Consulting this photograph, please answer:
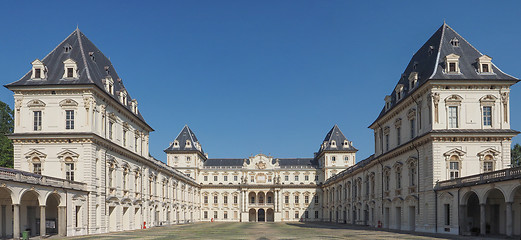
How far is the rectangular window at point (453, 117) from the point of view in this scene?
42219 millimetres

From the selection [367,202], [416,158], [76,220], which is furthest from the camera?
[367,202]

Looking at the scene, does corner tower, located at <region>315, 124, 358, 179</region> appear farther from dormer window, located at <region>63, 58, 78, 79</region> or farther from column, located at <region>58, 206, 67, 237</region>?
column, located at <region>58, 206, 67, 237</region>

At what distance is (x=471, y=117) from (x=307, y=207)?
76.0 metres

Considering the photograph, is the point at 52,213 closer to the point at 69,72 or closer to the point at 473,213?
the point at 69,72

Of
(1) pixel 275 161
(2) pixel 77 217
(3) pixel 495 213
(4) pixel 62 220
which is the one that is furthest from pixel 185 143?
(3) pixel 495 213

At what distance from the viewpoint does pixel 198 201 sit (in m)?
112

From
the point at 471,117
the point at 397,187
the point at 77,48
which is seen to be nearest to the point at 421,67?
the point at 471,117

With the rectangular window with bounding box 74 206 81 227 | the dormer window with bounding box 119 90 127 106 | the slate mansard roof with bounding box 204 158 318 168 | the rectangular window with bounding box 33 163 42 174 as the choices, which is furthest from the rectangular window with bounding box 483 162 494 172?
the slate mansard roof with bounding box 204 158 318 168

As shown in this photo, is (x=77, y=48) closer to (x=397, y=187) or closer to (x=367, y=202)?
(x=397, y=187)

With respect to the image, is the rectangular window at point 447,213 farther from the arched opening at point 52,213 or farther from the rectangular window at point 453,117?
the arched opening at point 52,213

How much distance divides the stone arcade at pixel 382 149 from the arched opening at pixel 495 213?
0.08 m

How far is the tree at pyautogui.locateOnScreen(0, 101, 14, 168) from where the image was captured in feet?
206

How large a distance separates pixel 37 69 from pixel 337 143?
79081mm

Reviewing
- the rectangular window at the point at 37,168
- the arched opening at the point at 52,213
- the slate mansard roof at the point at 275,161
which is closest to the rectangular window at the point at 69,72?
the rectangular window at the point at 37,168
